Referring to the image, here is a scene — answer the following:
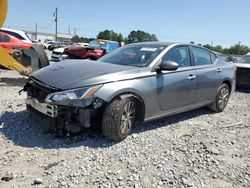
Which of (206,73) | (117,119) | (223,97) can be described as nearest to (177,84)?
(206,73)

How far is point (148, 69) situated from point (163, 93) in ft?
1.59

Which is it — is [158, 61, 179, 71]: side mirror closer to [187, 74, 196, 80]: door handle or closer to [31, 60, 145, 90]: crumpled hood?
[31, 60, 145, 90]: crumpled hood

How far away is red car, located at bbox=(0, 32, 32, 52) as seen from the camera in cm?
959

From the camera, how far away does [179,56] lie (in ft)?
17.5

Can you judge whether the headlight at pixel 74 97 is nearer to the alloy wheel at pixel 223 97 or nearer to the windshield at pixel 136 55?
the windshield at pixel 136 55

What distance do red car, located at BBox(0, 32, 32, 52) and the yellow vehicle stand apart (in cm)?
49

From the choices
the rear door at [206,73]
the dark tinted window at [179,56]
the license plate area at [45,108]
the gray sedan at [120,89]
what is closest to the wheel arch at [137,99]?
the gray sedan at [120,89]

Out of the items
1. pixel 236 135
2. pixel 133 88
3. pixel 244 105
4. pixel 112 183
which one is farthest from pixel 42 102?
pixel 244 105

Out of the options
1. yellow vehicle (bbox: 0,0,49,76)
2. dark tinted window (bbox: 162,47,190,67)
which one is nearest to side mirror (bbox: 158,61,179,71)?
dark tinted window (bbox: 162,47,190,67)

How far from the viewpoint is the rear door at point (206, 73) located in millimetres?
5602

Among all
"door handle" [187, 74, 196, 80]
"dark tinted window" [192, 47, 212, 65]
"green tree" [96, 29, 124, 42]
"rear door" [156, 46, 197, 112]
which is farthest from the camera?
"green tree" [96, 29, 124, 42]

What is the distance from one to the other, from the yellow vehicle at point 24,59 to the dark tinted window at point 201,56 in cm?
487

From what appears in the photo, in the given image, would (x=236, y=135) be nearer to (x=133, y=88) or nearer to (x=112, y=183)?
(x=133, y=88)

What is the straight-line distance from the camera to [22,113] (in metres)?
5.24
